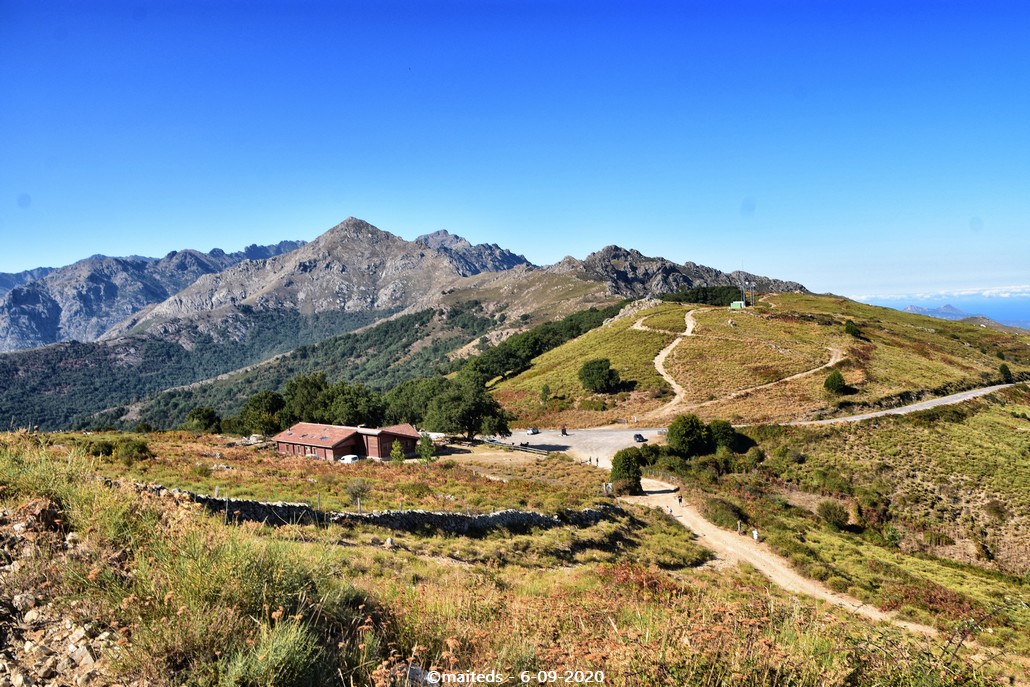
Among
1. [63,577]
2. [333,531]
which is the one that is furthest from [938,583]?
[63,577]

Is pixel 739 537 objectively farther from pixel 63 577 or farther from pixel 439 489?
pixel 63 577

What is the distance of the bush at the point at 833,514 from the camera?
116ft

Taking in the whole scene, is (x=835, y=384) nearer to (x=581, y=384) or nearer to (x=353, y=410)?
(x=581, y=384)

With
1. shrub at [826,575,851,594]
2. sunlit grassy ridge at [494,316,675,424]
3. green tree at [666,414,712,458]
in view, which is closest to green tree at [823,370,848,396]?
sunlit grassy ridge at [494,316,675,424]

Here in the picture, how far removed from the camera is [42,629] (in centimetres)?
520

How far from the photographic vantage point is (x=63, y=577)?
5.58 metres

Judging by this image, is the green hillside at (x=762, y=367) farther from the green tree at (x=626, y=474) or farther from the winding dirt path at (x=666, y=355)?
the green tree at (x=626, y=474)

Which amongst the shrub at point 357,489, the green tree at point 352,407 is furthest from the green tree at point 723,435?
the green tree at point 352,407

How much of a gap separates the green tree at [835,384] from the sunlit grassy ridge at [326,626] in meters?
59.0

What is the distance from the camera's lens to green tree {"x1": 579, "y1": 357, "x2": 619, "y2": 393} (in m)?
73.0

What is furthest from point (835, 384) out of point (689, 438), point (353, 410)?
point (353, 410)

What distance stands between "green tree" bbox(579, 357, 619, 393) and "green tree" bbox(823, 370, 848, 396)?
1031 inches

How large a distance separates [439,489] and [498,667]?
70.9 ft

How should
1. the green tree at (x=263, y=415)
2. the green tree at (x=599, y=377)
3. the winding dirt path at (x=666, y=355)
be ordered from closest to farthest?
the green tree at (x=263, y=415)
the winding dirt path at (x=666, y=355)
the green tree at (x=599, y=377)
